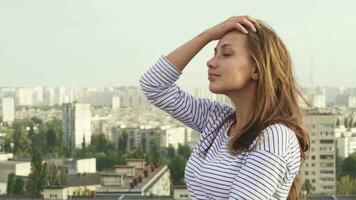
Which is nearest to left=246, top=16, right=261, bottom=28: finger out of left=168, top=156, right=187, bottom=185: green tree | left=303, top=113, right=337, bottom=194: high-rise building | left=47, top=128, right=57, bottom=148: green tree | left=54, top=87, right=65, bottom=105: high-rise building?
left=303, top=113, right=337, bottom=194: high-rise building

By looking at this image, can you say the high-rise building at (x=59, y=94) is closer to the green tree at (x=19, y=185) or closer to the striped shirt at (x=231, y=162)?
the green tree at (x=19, y=185)

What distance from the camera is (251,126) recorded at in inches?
22.1

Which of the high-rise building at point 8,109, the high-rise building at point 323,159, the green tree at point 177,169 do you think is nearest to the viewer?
the high-rise building at point 323,159

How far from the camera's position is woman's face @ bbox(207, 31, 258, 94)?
0.57 m

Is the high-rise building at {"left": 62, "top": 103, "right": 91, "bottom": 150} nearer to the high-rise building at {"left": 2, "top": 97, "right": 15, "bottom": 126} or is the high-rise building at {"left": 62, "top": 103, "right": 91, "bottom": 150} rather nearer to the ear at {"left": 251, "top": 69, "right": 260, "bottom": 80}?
the high-rise building at {"left": 2, "top": 97, "right": 15, "bottom": 126}

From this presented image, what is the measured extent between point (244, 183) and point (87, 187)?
11.6 metres

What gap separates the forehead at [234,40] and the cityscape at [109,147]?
7 centimetres

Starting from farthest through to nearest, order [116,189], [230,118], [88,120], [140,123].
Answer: [140,123] < [88,120] < [116,189] < [230,118]

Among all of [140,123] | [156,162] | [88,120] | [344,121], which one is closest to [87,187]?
[156,162]

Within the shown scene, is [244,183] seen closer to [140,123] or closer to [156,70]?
[156,70]

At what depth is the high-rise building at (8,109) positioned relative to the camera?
2617 cm

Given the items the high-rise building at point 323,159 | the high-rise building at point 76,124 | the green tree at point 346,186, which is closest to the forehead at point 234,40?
the green tree at point 346,186

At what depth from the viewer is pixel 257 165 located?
0.53 m

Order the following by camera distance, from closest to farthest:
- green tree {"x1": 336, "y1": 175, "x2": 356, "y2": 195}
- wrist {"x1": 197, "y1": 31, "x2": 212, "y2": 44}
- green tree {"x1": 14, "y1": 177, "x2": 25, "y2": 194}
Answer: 1. wrist {"x1": 197, "y1": 31, "x2": 212, "y2": 44}
2. green tree {"x1": 14, "y1": 177, "x2": 25, "y2": 194}
3. green tree {"x1": 336, "y1": 175, "x2": 356, "y2": 195}
